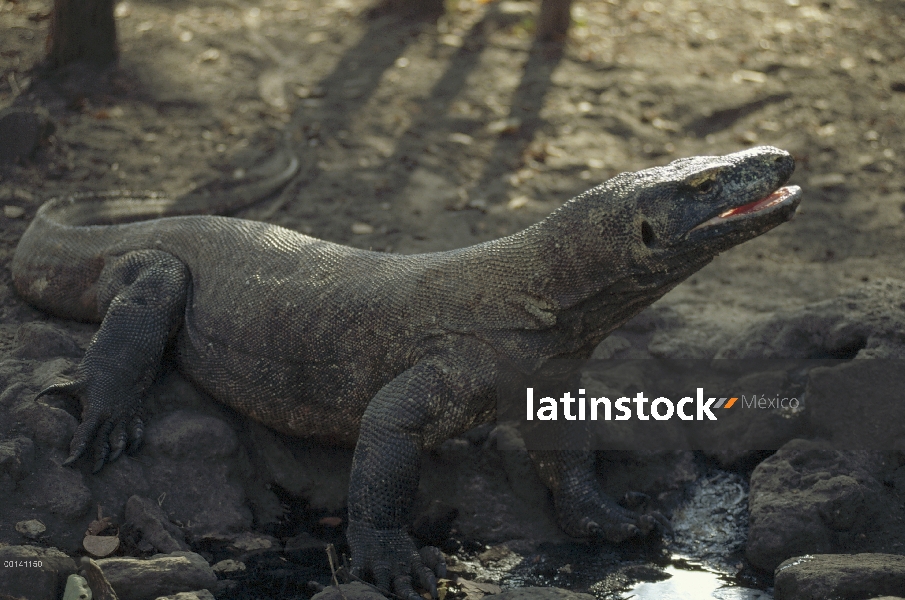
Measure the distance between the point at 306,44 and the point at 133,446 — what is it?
22.1ft

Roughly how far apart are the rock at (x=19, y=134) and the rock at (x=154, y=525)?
12.6ft

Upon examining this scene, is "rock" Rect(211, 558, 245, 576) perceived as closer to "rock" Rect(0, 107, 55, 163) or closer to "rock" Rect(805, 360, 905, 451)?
"rock" Rect(805, 360, 905, 451)

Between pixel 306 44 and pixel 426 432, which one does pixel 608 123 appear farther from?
pixel 426 432

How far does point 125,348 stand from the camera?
17.3 feet

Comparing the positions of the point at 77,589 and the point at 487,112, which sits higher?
the point at 77,589

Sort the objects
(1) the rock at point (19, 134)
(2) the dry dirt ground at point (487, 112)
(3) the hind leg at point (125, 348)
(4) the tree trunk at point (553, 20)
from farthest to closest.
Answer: (4) the tree trunk at point (553, 20), (2) the dry dirt ground at point (487, 112), (1) the rock at point (19, 134), (3) the hind leg at point (125, 348)

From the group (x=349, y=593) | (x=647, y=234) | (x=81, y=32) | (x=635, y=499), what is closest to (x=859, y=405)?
(x=635, y=499)

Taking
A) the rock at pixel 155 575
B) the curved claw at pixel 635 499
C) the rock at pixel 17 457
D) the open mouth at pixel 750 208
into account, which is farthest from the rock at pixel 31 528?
the open mouth at pixel 750 208

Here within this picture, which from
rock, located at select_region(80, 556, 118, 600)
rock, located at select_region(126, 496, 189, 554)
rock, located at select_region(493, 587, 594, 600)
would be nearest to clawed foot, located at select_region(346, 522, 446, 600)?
rock, located at select_region(493, 587, 594, 600)

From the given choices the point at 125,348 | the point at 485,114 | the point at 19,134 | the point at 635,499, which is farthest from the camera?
the point at 485,114

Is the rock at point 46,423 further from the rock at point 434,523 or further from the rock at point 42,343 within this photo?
the rock at point 434,523

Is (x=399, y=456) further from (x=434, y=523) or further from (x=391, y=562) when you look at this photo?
(x=434, y=523)

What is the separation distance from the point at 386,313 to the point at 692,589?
1.92m

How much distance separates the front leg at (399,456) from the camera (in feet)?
15.0
